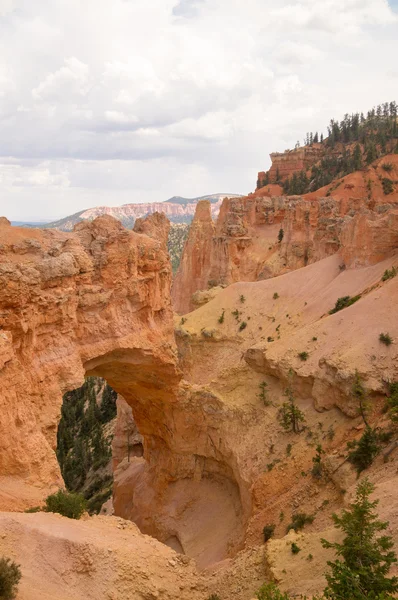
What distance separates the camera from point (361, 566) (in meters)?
10.1

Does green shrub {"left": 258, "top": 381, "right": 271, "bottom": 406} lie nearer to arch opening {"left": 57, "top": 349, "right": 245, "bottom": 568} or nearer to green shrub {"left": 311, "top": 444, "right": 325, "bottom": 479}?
arch opening {"left": 57, "top": 349, "right": 245, "bottom": 568}

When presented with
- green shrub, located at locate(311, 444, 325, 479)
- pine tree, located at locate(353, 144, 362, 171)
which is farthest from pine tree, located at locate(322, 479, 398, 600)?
pine tree, located at locate(353, 144, 362, 171)

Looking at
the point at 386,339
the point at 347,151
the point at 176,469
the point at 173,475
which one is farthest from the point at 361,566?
the point at 347,151

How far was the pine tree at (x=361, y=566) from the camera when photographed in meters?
9.59

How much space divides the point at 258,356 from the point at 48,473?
13507 mm

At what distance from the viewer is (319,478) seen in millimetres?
19328

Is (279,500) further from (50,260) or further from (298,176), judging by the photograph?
(298,176)

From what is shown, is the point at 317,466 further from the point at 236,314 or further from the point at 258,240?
the point at 258,240

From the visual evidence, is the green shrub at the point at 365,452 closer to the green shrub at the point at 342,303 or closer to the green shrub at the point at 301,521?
the green shrub at the point at 301,521

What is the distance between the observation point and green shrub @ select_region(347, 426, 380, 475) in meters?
17.6

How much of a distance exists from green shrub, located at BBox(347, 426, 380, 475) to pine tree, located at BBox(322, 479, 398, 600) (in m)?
6.09

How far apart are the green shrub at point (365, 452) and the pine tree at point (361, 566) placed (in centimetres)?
609

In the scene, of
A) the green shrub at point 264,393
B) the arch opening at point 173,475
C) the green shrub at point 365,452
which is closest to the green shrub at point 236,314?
the arch opening at point 173,475

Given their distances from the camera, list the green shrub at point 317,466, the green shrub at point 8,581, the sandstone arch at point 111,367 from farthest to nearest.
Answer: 1. the green shrub at point 317,466
2. the sandstone arch at point 111,367
3. the green shrub at point 8,581
